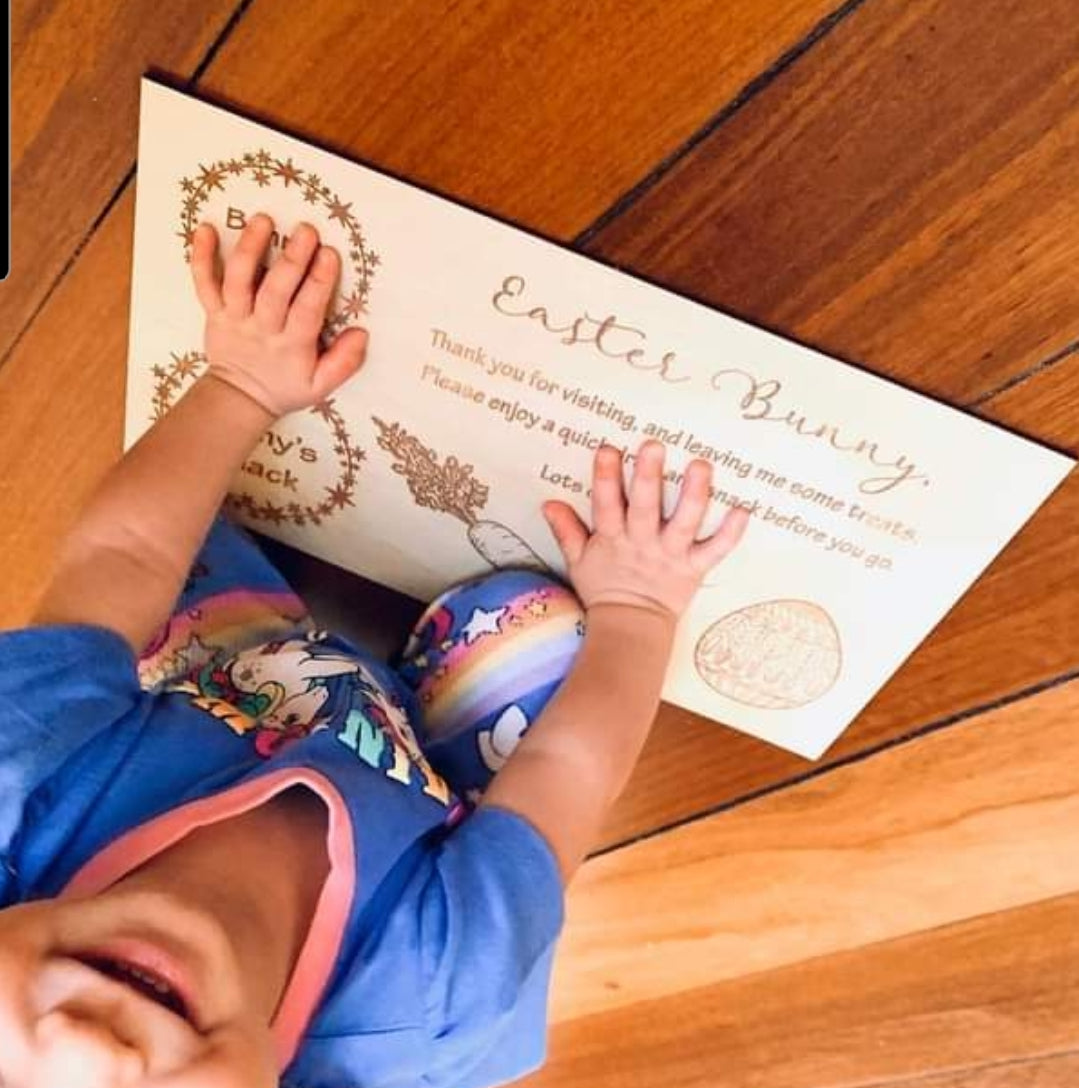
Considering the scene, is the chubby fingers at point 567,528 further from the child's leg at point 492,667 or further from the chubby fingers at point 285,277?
the chubby fingers at point 285,277

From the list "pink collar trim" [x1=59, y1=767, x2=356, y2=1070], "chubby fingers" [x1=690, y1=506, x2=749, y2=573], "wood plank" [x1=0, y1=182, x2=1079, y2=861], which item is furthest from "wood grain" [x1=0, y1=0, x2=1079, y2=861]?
"pink collar trim" [x1=59, y1=767, x2=356, y2=1070]

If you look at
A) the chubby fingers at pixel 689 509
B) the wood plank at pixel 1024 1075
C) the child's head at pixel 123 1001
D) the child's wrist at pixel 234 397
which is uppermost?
the chubby fingers at pixel 689 509

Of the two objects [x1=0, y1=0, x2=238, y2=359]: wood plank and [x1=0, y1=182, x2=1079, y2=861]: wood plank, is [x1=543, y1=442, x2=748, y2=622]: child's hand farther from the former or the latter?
[x1=0, y1=0, x2=238, y2=359]: wood plank

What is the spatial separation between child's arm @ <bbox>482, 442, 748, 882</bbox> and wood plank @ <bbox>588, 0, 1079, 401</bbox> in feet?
0.35

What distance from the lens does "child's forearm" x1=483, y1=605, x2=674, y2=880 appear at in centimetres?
63

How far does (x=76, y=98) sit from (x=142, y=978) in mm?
327

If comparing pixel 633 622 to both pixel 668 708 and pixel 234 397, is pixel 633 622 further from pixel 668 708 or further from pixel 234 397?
pixel 234 397

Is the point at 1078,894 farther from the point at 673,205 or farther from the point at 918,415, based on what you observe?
the point at 673,205

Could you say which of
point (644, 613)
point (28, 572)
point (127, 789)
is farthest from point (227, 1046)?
point (28, 572)

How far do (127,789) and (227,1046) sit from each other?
167mm

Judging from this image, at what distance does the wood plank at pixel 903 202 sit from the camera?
1.44 feet

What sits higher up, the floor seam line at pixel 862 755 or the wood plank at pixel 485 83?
the wood plank at pixel 485 83

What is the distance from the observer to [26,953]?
444 mm

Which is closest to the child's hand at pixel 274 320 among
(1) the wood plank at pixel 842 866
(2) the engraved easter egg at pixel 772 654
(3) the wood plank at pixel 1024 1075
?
(2) the engraved easter egg at pixel 772 654
